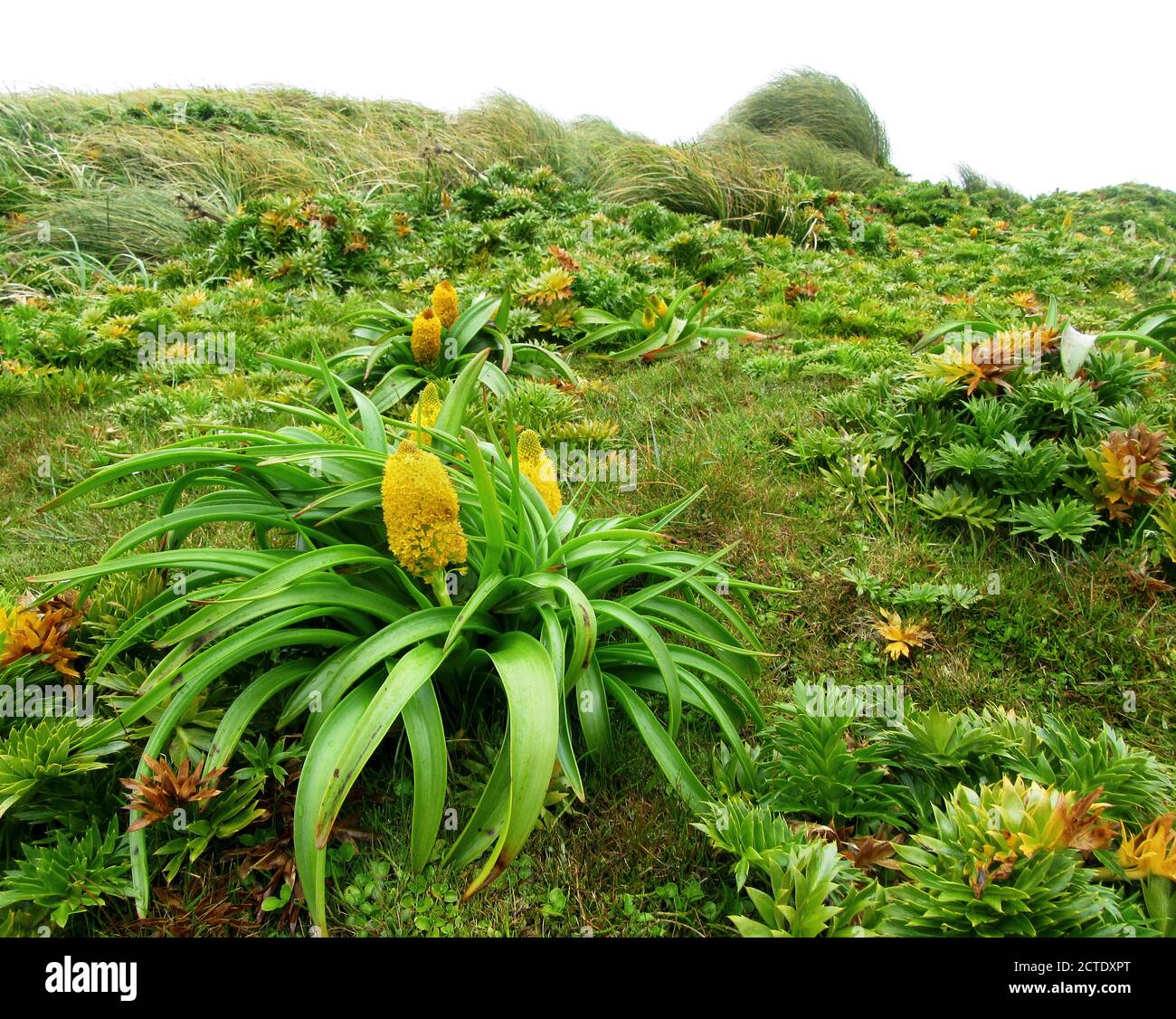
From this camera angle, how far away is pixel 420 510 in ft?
5.92

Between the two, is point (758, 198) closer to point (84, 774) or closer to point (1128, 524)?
point (1128, 524)

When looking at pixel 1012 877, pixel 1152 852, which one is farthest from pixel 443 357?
pixel 1152 852

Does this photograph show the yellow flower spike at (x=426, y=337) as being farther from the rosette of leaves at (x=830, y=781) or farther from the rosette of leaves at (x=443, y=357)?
the rosette of leaves at (x=830, y=781)

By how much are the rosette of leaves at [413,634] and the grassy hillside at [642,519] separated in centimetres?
4

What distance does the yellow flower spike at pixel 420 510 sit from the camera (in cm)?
178

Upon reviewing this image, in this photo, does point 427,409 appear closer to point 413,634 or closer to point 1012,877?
point 413,634

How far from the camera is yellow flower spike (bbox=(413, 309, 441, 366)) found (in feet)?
14.2

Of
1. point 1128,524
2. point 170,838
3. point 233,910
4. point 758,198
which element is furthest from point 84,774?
point 758,198

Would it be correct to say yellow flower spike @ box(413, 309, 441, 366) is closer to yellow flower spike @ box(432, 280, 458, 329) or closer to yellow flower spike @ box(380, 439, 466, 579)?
yellow flower spike @ box(432, 280, 458, 329)

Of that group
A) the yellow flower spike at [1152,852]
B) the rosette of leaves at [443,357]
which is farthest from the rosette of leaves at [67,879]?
the rosette of leaves at [443,357]

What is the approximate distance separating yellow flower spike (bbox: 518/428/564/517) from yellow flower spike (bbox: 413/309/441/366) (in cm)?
199

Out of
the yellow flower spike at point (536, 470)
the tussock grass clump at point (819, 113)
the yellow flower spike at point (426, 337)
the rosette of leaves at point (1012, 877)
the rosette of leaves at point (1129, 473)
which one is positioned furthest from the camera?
the tussock grass clump at point (819, 113)
